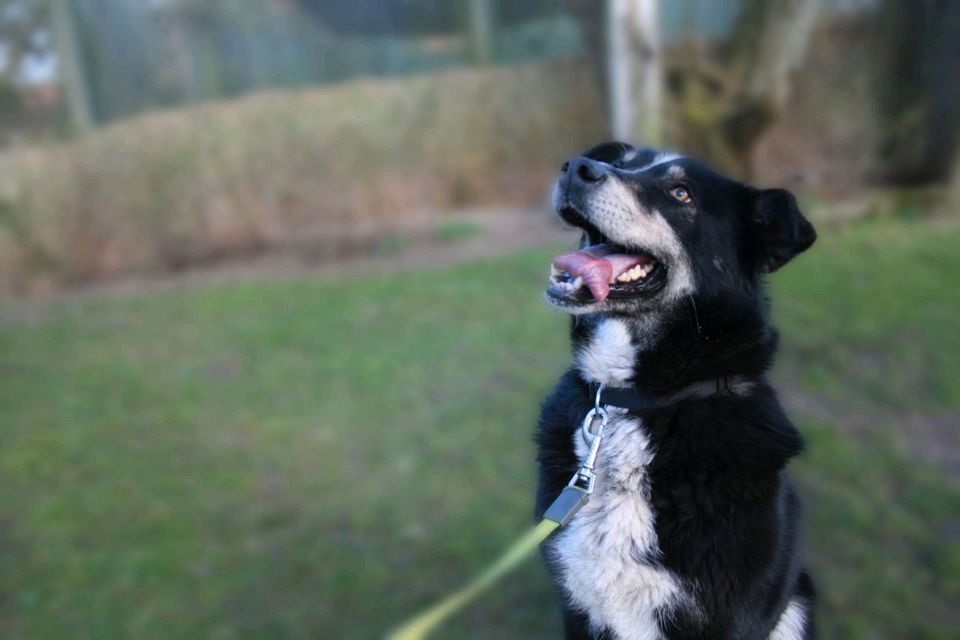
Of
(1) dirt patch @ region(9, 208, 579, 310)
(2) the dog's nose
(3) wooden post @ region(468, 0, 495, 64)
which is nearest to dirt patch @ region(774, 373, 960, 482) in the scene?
(2) the dog's nose

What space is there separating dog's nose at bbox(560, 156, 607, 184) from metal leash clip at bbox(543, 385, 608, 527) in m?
0.61

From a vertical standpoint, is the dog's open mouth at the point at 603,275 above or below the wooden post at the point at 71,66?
below

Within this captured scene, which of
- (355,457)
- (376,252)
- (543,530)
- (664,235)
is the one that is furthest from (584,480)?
(376,252)

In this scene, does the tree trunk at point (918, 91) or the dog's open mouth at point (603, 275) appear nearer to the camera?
the dog's open mouth at point (603, 275)

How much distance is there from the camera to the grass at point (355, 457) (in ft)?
11.6

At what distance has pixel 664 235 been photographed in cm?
228

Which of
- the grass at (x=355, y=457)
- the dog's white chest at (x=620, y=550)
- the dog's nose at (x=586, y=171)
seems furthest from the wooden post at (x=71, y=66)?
the dog's white chest at (x=620, y=550)

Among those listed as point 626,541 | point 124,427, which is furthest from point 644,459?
point 124,427

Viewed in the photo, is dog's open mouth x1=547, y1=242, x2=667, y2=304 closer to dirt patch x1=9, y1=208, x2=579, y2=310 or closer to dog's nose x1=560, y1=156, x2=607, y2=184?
dog's nose x1=560, y1=156, x2=607, y2=184

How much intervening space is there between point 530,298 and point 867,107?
5824mm

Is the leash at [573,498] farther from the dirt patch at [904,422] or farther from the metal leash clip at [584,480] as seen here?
the dirt patch at [904,422]

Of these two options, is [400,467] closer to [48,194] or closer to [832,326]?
[832,326]

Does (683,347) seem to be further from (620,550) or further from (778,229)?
(620,550)

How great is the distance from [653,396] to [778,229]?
0.58m
